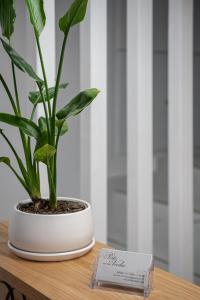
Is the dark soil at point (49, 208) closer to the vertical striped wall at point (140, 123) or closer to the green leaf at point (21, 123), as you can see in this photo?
the green leaf at point (21, 123)

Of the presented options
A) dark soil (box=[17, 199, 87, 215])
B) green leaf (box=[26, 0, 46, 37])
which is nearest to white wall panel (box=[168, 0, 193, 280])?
dark soil (box=[17, 199, 87, 215])

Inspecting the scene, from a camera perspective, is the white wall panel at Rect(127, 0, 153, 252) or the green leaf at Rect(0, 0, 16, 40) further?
the white wall panel at Rect(127, 0, 153, 252)

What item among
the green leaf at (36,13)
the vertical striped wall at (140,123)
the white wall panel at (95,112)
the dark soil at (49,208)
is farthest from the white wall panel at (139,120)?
the green leaf at (36,13)

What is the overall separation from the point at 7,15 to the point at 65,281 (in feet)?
1.95

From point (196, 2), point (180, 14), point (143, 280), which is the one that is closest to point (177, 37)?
point (180, 14)

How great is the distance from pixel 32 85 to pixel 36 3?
41 cm

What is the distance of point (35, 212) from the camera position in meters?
1.02

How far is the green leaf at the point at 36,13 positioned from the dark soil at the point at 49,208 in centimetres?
41

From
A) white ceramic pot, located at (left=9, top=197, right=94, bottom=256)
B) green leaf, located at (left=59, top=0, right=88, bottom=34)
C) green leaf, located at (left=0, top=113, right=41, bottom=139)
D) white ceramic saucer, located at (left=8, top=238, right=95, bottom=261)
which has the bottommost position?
white ceramic saucer, located at (left=8, top=238, right=95, bottom=261)

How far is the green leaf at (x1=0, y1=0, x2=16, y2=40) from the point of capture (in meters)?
0.96

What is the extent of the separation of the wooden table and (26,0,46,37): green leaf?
20.7 inches

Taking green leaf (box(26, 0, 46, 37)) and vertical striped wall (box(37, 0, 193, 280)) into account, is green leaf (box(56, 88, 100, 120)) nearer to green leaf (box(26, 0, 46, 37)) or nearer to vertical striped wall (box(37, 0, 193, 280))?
green leaf (box(26, 0, 46, 37))

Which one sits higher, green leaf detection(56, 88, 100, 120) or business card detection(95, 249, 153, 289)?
green leaf detection(56, 88, 100, 120)

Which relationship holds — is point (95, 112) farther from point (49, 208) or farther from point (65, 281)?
point (65, 281)
